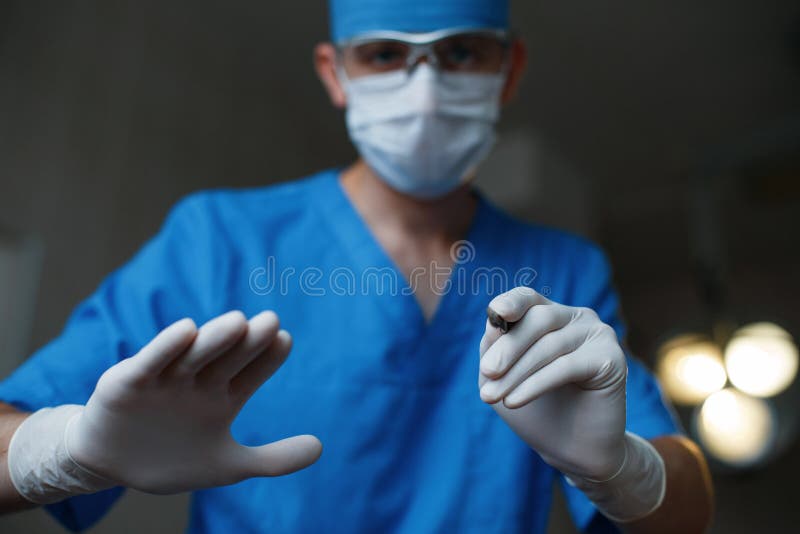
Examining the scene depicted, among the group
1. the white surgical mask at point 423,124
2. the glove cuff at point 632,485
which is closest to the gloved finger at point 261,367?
the glove cuff at point 632,485

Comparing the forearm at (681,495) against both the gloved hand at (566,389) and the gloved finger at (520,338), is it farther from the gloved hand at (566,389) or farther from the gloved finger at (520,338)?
the gloved finger at (520,338)

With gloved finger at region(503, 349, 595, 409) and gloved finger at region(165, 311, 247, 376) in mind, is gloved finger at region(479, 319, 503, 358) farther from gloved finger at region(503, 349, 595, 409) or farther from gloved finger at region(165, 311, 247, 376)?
gloved finger at region(165, 311, 247, 376)

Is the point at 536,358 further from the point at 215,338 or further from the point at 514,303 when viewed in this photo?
the point at 215,338

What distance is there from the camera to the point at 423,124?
33.8 inches

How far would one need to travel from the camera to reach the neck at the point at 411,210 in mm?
937

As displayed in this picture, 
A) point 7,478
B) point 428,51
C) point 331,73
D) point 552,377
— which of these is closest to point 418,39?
point 428,51

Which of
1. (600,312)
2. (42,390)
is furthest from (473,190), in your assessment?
(42,390)

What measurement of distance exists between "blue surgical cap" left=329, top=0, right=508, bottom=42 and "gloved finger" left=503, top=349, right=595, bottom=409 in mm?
444

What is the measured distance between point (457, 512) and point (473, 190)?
0.42 m

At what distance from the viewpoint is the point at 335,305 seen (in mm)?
823

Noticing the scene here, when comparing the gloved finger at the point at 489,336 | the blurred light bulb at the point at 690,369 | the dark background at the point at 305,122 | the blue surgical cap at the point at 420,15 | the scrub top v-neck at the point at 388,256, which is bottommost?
the blurred light bulb at the point at 690,369

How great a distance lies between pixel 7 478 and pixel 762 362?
1748mm

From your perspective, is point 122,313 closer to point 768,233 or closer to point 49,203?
point 49,203

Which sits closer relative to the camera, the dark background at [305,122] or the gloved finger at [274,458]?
the gloved finger at [274,458]
